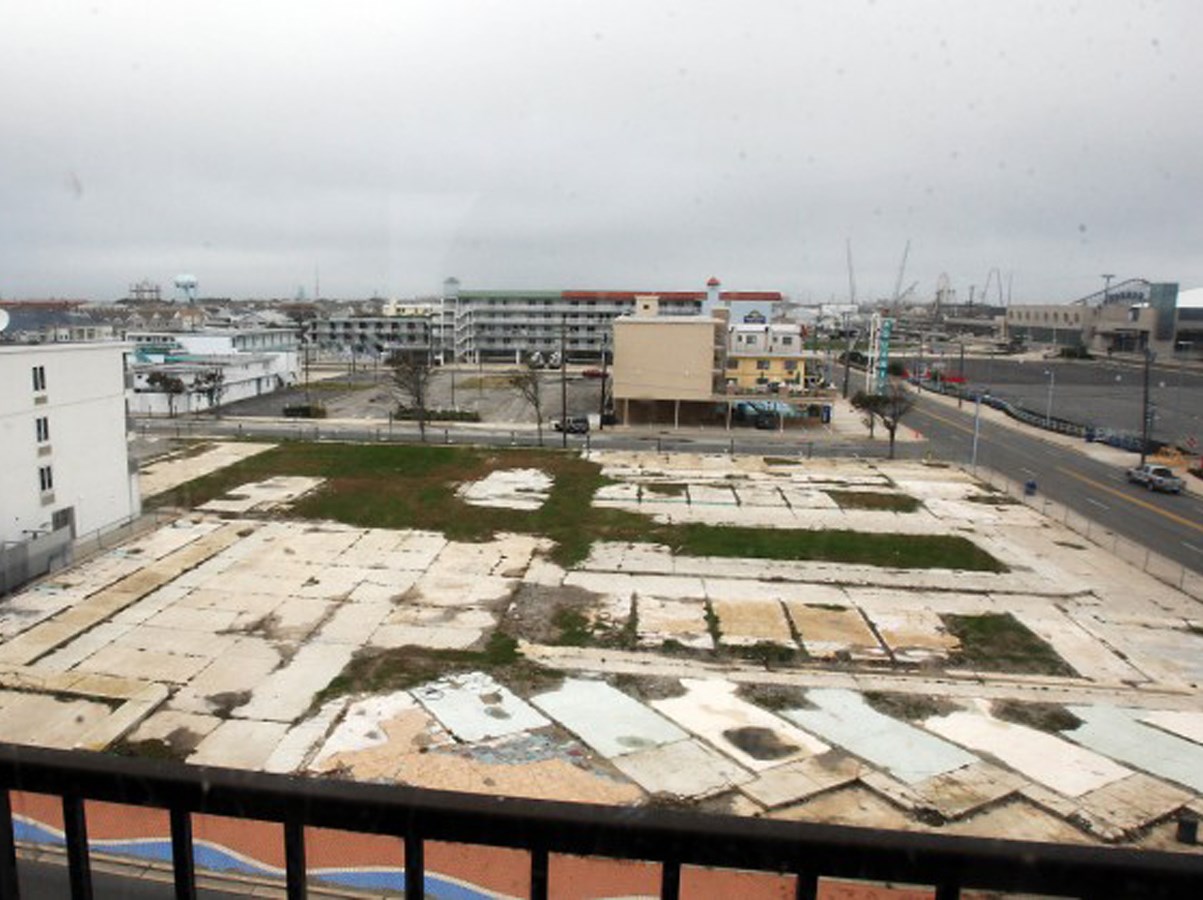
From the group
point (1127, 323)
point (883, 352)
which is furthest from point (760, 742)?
point (1127, 323)

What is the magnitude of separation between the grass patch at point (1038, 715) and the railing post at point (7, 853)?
32.2 ft

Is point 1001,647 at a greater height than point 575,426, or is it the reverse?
point 575,426

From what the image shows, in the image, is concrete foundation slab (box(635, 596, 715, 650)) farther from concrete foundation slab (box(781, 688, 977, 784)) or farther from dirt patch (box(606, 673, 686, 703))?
concrete foundation slab (box(781, 688, 977, 784))

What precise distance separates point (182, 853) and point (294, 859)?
0.20m

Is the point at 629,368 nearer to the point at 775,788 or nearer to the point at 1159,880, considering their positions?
the point at 775,788

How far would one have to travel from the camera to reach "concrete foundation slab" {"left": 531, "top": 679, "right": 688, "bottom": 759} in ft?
27.9

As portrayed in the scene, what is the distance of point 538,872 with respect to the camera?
137cm

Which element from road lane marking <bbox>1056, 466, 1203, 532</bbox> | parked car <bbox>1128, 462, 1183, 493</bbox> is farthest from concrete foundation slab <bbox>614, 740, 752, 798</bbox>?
parked car <bbox>1128, 462, 1183, 493</bbox>

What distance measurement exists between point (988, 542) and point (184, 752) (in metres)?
14.6

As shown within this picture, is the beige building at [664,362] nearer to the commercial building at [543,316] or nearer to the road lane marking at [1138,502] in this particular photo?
the road lane marking at [1138,502]

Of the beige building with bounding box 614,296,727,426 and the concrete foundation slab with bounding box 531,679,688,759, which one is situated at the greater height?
the beige building with bounding box 614,296,727,426

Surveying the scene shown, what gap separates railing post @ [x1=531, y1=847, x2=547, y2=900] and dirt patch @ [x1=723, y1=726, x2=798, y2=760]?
742cm

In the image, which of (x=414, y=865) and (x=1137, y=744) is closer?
(x=414, y=865)

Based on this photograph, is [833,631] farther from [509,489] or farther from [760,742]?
[509,489]
